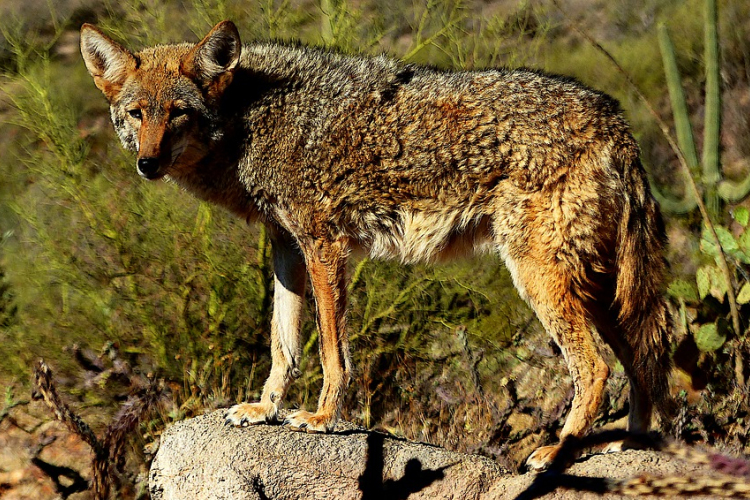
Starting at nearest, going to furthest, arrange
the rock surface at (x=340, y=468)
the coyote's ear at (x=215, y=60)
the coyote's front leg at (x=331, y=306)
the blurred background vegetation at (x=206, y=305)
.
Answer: the rock surface at (x=340, y=468) → the coyote's front leg at (x=331, y=306) → the coyote's ear at (x=215, y=60) → the blurred background vegetation at (x=206, y=305)

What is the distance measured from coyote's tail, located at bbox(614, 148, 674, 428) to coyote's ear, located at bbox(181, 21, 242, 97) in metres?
2.49

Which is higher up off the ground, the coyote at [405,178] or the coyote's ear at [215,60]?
the coyote's ear at [215,60]

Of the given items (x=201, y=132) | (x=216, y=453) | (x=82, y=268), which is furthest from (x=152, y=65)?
(x=82, y=268)

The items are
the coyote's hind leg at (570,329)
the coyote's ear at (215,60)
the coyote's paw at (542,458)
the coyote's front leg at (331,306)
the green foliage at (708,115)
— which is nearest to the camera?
the coyote's paw at (542,458)

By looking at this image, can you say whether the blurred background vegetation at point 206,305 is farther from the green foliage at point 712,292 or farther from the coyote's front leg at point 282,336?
the coyote's front leg at point 282,336

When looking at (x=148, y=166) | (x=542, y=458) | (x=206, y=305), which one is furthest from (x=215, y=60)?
(x=542, y=458)

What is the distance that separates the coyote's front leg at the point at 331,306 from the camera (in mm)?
5160

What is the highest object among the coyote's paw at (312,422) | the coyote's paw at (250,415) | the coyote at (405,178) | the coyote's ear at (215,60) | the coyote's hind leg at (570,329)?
the coyote's ear at (215,60)

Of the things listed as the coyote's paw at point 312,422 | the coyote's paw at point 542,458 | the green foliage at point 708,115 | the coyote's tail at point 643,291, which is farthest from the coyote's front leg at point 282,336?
the green foliage at point 708,115

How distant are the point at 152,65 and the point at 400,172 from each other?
1.74 meters

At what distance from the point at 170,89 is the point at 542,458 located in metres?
3.14

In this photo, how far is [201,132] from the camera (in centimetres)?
538

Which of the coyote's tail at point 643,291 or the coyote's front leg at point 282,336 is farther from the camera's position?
the coyote's front leg at point 282,336

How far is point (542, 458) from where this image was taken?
482 centimetres
